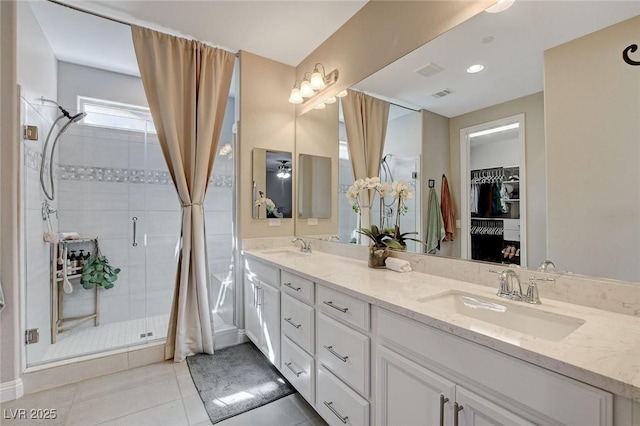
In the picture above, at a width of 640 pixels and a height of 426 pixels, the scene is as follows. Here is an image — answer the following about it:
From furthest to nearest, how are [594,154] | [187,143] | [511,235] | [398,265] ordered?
[187,143] → [398,265] → [511,235] → [594,154]

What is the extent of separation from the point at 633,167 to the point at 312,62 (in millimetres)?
2391

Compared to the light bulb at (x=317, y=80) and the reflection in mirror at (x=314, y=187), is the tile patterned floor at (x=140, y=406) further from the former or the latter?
the light bulb at (x=317, y=80)

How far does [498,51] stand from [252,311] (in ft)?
7.75

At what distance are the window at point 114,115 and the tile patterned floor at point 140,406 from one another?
223cm

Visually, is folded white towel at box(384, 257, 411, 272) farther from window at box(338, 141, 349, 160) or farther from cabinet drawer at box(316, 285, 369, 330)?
window at box(338, 141, 349, 160)

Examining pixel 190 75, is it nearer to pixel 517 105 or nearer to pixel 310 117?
pixel 310 117

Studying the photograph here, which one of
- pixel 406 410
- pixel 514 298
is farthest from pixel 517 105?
pixel 406 410

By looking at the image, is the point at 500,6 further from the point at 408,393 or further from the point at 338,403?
the point at 338,403

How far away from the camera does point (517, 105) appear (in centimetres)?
125

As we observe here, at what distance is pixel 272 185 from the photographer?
2691 millimetres

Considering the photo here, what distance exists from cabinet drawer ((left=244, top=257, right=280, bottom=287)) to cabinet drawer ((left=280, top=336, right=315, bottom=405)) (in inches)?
15.3

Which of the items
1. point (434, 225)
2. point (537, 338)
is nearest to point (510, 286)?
point (537, 338)

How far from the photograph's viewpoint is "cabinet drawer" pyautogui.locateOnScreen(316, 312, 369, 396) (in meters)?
1.23

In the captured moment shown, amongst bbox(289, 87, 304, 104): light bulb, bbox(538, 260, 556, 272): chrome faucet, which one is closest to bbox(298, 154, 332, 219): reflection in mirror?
bbox(289, 87, 304, 104): light bulb
